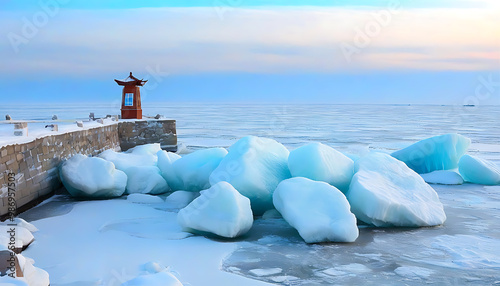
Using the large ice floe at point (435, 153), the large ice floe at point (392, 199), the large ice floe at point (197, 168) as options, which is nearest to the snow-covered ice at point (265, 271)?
the large ice floe at point (392, 199)

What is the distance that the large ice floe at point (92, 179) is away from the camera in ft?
27.5

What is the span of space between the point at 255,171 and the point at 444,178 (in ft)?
16.5

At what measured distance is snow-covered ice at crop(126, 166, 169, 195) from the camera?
9.00 m

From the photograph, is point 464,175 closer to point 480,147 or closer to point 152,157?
point 152,157

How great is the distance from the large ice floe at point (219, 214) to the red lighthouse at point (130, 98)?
1307 cm

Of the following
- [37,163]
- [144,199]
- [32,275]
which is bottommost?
[144,199]

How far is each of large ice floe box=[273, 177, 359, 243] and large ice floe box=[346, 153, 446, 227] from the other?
0.66 meters

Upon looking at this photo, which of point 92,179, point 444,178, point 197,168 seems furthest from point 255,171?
point 444,178

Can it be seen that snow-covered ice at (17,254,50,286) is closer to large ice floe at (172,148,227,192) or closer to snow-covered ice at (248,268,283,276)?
snow-covered ice at (248,268,283,276)

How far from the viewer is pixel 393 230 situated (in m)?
6.45

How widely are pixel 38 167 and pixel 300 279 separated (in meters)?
5.38

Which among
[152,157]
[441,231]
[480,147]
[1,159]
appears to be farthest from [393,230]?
[480,147]

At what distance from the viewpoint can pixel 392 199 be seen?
21.0ft

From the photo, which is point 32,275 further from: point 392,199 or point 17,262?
point 392,199
